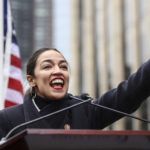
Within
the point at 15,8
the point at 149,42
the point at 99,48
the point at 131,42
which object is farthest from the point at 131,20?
the point at 15,8

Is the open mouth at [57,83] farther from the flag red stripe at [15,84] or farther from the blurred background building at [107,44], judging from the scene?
the blurred background building at [107,44]

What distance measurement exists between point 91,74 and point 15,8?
59409mm

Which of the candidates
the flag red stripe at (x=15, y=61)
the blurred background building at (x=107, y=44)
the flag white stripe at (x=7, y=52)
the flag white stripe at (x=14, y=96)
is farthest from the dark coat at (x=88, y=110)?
the blurred background building at (x=107, y=44)

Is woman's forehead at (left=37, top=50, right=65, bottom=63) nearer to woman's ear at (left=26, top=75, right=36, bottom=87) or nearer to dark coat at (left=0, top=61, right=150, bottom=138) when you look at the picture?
woman's ear at (left=26, top=75, right=36, bottom=87)

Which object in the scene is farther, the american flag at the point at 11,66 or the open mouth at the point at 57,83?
the american flag at the point at 11,66

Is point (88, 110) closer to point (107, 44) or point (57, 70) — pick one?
point (57, 70)

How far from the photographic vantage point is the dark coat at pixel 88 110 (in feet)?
9.86

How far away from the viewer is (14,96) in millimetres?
5391

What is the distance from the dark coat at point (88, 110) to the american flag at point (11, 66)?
2.13m

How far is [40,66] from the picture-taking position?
10.6 ft

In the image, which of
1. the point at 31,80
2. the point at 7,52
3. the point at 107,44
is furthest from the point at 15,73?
the point at 107,44

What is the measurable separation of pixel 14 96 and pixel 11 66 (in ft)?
1.62

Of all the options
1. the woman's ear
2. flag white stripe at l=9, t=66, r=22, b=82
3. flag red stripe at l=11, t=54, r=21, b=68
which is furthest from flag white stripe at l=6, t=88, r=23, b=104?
the woman's ear

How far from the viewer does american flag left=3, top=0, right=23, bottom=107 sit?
17.8 feet
